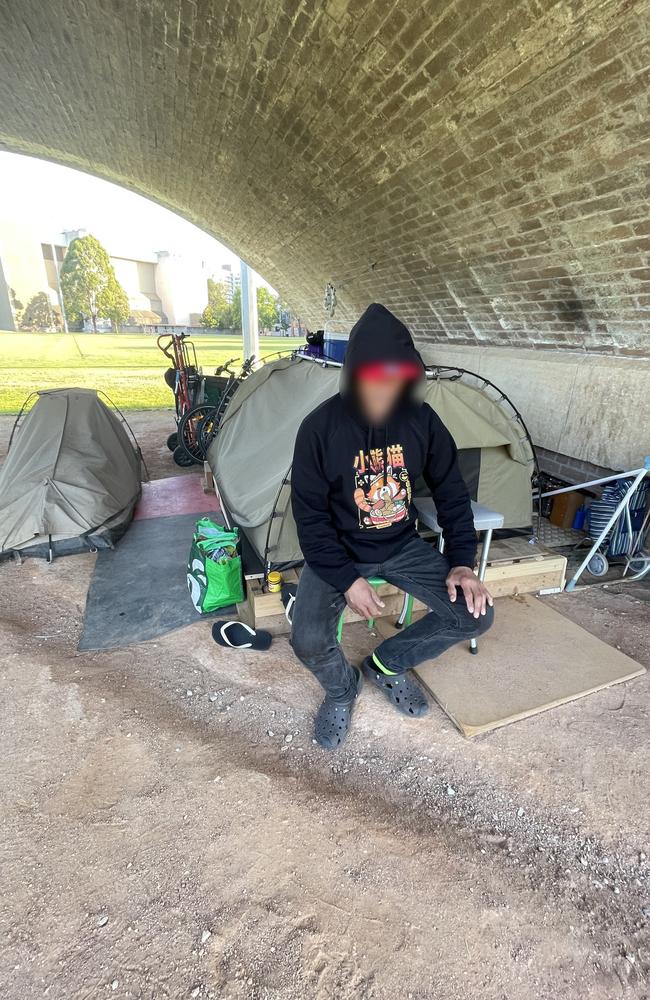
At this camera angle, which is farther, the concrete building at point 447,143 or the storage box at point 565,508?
the storage box at point 565,508

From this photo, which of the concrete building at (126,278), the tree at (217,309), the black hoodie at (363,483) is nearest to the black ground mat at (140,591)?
the black hoodie at (363,483)

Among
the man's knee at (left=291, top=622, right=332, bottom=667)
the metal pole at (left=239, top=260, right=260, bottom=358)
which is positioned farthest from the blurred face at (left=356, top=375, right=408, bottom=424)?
the metal pole at (left=239, top=260, right=260, bottom=358)

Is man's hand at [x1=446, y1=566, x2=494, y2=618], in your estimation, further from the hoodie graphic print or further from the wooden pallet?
the wooden pallet

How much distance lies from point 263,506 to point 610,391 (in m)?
2.92

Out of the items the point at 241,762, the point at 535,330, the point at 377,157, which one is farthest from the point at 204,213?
the point at 241,762

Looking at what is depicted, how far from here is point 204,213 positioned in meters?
10.3

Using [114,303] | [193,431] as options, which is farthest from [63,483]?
[114,303]

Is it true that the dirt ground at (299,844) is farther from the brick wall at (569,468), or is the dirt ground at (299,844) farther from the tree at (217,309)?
the tree at (217,309)

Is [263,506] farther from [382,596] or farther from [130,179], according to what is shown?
[130,179]

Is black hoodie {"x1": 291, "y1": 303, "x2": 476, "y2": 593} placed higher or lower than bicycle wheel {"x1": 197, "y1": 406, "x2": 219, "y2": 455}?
higher

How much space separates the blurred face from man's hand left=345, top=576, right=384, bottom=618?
70cm

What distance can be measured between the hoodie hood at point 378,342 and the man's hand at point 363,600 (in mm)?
865

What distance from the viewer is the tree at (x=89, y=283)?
1369 inches

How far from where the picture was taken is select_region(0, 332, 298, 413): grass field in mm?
11742
